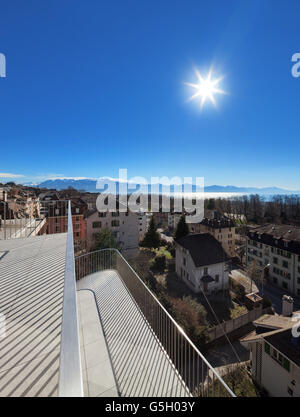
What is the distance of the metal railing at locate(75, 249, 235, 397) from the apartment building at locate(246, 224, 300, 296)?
49.4 feet

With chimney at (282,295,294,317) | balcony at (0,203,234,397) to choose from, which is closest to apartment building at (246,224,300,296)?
chimney at (282,295,294,317)

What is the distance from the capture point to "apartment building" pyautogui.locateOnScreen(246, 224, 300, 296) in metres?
16.3

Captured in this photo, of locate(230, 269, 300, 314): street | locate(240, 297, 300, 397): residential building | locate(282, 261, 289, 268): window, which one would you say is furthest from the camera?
locate(282, 261, 289, 268): window

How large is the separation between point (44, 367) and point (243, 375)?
33.5ft

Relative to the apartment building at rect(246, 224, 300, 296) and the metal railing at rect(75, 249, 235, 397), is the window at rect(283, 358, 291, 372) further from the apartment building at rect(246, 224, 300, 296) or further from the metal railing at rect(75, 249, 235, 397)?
the apartment building at rect(246, 224, 300, 296)

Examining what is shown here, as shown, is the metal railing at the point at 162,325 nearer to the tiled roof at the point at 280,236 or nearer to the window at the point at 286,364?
the window at the point at 286,364

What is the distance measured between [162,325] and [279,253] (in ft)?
60.7

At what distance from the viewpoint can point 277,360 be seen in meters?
7.04

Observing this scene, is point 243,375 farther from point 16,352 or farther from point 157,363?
point 16,352

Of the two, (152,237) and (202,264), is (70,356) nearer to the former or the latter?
A: (202,264)

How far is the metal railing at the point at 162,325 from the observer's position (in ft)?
7.37

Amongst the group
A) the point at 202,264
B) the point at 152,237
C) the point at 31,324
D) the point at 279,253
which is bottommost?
the point at 202,264

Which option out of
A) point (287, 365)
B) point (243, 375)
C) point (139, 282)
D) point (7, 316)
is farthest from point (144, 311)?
point (243, 375)

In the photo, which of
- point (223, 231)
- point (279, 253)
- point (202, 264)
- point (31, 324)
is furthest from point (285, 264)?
point (31, 324)
